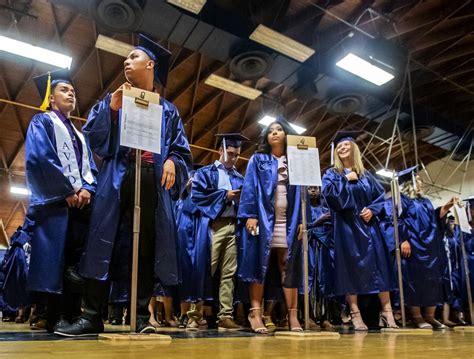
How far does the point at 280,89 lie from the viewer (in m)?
10.5

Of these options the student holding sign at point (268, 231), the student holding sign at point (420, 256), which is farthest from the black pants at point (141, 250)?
the student holding sign at point (420, 256)

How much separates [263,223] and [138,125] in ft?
4.17

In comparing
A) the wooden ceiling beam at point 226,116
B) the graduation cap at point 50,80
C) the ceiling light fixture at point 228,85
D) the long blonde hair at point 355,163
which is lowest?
the long blonde hair at point 355,163

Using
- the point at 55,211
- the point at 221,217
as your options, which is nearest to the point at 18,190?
the point at 221,217

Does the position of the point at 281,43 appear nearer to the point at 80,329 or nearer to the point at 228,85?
the point at 228,85

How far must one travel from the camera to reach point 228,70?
924 cm

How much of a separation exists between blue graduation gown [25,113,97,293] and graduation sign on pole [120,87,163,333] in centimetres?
47

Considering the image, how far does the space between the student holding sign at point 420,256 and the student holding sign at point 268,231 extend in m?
1.63

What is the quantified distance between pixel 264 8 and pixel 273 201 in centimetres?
476

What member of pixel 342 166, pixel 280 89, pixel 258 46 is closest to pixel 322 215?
pixel 342 166

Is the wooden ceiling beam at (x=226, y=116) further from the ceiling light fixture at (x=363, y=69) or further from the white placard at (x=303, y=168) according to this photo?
→ the white placard at (x=303, y=168)

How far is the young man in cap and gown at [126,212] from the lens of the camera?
7.23 ft

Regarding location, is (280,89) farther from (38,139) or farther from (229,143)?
(38,139)

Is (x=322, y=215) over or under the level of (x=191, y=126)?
under
